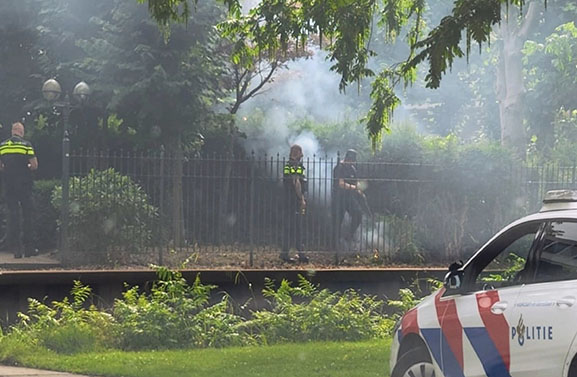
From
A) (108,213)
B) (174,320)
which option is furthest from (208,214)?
(174,320)

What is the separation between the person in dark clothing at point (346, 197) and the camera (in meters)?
16.0

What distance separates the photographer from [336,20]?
38.1ft

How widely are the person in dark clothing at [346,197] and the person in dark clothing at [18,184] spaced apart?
4.56m

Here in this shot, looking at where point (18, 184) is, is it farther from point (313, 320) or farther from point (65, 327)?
point (313, 320)

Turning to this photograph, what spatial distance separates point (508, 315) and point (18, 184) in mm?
12108

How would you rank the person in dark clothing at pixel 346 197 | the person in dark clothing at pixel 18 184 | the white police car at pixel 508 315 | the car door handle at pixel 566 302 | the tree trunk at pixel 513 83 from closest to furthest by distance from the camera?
the car door handle at pixel 566 302
the white police car at pixel 508 315
the person in dark clothing at pixel 346 197
the person in dark clothing at pixel 18 184
the tree trunk at pixel 513 83

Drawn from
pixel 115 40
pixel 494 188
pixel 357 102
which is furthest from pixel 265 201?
pixel 357 102

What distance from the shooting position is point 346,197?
634 inches

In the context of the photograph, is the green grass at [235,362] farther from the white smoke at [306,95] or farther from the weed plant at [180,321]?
the white smoke at [306,95]

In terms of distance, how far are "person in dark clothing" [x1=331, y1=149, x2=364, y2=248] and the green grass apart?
5.24m

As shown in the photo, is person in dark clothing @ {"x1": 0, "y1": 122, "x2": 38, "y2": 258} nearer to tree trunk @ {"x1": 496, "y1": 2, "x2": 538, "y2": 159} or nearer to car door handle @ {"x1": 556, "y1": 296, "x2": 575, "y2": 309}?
car door handle @ {"x1": 556, "y1": 296, "x2": 575, "y2": 309}

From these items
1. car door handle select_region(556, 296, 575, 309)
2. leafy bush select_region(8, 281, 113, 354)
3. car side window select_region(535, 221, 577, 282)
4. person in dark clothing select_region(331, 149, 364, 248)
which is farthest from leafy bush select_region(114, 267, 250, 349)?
car door handle select_region(556, 296, 575, 309)

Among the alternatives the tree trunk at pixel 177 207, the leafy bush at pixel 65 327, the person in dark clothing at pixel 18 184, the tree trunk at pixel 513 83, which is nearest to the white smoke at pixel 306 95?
the tree trunk at pixel 513 83

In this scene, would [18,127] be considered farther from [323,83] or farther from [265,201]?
[323,83]
